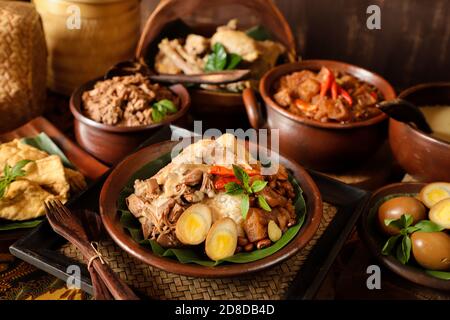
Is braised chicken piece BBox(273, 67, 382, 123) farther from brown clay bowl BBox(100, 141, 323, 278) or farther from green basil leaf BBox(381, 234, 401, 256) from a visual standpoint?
green basil leaf BBox(381, 234, 401, 256)

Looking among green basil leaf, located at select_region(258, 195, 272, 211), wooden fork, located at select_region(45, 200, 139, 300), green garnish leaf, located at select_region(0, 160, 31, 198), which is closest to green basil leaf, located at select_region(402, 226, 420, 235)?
green basil leaf, located at select_region(258, 195, 272, 211)

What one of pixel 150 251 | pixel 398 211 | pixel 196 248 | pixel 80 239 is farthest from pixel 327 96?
pixel 80 239

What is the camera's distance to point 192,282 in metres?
1.65

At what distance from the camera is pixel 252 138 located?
87.2 inches

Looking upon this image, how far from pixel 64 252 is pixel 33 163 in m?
0.57

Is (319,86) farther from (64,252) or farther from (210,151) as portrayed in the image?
(64,252)

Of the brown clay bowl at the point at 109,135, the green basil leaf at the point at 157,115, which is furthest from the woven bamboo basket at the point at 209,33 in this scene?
the green basil leaf at the point at 157,115

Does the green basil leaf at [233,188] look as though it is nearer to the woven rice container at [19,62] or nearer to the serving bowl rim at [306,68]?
the serving bowl rim at [306,68]

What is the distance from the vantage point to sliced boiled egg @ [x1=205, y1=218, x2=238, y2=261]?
1.56 metres

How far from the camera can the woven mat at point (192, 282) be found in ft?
5.29

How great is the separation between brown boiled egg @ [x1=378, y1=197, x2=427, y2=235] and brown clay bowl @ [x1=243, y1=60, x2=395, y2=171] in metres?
0.46

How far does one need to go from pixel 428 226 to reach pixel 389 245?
0.54ft
